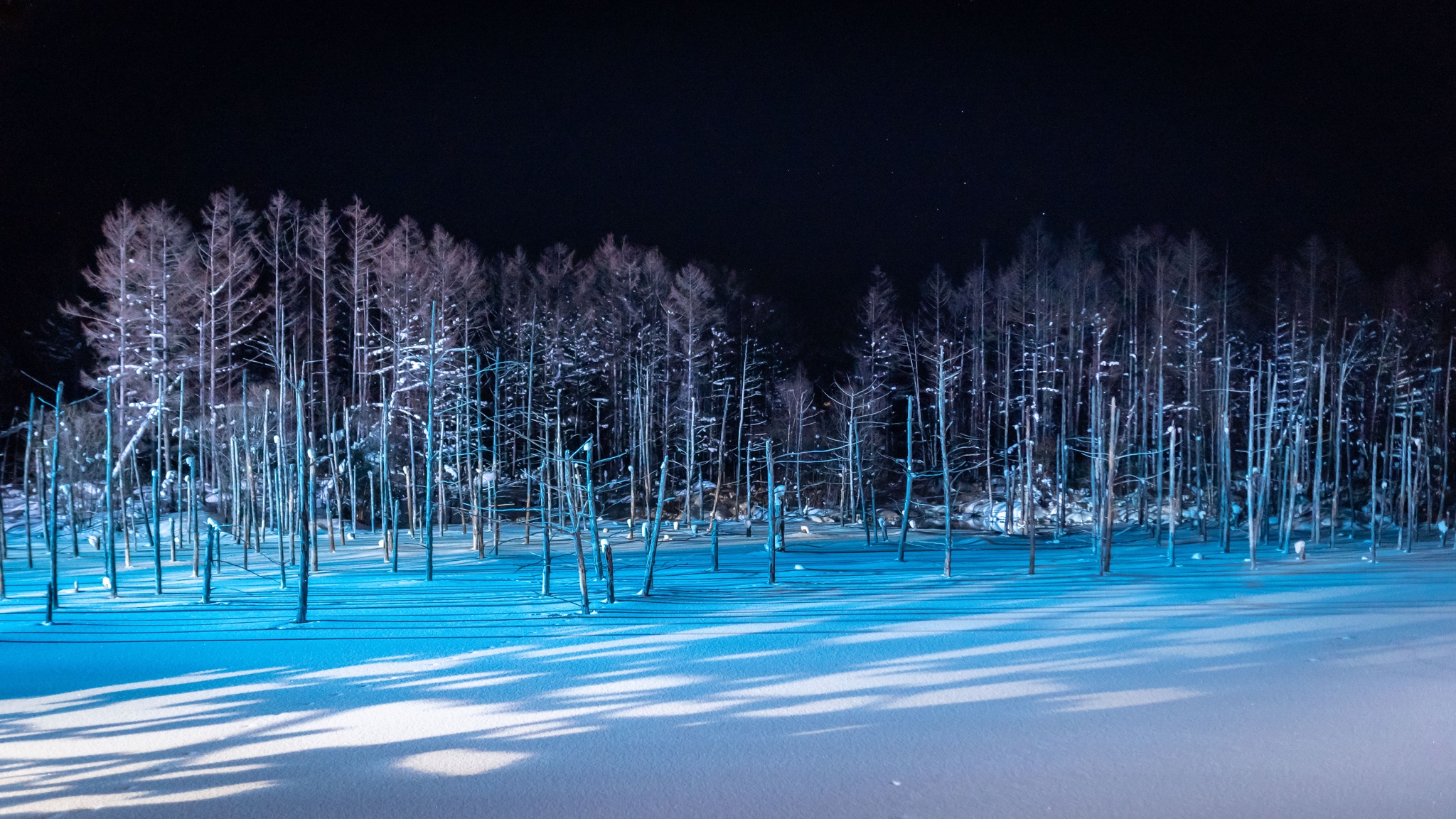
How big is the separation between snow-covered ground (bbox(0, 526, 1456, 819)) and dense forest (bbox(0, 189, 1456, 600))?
786 cm

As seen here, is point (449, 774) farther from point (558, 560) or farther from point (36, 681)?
point (558, 560)

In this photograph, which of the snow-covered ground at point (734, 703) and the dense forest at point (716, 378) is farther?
the dense forest at point (716, 378)

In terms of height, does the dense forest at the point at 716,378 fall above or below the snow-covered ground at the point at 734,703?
above

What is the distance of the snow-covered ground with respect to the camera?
4.24 meters

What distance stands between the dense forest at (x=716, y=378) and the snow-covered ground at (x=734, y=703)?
310 inches

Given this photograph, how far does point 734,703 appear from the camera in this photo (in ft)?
19.2

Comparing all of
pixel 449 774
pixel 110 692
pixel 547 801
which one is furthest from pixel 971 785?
pixel 110 692

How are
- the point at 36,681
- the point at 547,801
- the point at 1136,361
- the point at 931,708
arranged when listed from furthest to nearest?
1. the point at 1136,361
2. the point at 36,681
3. the point at 931,708
4. the point at 547,801

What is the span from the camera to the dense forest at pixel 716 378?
18.7 metres

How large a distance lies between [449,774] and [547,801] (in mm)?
639

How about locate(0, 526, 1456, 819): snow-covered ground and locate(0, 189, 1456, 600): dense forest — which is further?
locate(0, 189, 1456, 600): dense forest

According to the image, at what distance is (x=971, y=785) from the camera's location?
14.3 ft

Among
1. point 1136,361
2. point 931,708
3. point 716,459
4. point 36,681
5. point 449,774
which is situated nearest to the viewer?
point 449,774

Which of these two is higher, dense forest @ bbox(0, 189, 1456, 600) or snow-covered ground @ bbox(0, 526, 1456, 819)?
dense forest @ bbox(0, 189, 1456, 600)
